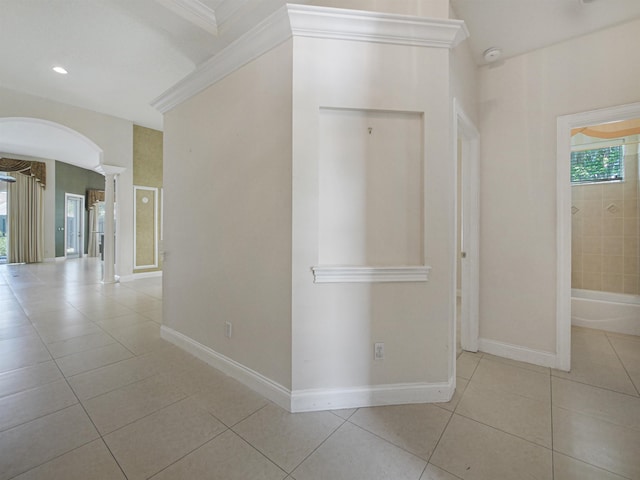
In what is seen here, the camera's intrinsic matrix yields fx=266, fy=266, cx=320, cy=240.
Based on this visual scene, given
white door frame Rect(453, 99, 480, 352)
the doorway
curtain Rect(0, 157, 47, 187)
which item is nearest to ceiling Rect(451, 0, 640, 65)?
white door frame Rect(453, 99, 480, 352)

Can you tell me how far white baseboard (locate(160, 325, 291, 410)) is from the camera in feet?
5.87

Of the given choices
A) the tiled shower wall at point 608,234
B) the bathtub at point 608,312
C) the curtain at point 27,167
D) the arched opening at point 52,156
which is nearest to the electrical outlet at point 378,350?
the bathtub at point 608,312

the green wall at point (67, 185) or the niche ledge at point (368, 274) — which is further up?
the green wall at point (67, 185)

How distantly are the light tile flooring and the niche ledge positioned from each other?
847 millimetres

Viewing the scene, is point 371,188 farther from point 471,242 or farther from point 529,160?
point 529,160

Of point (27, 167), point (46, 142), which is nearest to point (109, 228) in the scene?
point (46, 142)

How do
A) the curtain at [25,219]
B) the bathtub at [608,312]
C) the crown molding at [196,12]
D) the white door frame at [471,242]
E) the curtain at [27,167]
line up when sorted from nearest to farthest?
the crown molding at [196,12] → the white door frame at [471,242] → the bathtub at [608,312] → the curtain at [27,167] → the curtain at [25,219]

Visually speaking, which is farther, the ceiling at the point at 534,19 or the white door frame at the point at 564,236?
the white door frame at the point at 564,236

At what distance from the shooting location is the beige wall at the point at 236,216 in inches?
70.7

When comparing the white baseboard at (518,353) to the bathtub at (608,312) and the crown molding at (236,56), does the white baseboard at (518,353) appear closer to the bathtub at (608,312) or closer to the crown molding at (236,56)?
the bathtub at (608,312)

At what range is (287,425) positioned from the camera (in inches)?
63.2

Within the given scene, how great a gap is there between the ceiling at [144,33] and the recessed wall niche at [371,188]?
1039 millimetres

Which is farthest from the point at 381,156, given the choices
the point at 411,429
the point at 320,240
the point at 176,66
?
the point at 176,66

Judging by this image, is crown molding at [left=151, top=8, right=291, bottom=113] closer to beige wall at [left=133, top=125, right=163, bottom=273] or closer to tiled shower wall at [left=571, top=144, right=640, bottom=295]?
beige wall at [left=133, top=125, right=163, bottom=273]
